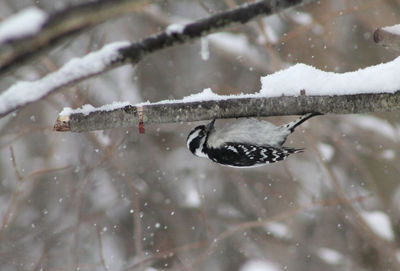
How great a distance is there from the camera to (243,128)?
15.8ft

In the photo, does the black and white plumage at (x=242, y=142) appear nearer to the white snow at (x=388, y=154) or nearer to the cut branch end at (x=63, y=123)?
the cut branch end at (x=63, y=123)

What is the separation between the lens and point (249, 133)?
4848 mm

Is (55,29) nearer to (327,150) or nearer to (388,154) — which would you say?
(388,154)

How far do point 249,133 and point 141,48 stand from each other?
316 centimetres

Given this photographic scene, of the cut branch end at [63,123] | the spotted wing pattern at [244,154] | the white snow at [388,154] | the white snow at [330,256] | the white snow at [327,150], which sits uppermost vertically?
the cut branch end at [63,123]

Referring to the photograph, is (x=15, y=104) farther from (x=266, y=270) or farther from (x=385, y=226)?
(x=266, y=270)

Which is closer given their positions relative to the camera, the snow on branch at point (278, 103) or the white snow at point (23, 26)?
the white snow at point (23, 26)

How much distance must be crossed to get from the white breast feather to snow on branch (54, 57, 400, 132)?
135 cm

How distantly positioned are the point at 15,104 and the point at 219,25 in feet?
2.52

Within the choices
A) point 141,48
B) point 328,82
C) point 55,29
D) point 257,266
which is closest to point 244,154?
point 328,82

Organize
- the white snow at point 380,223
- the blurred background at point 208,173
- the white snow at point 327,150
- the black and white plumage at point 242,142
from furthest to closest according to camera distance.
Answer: the white snow at point 327,150, the white snow at point 380,223, the blurred background at point 208,173, the black and white plumage at point 242,142

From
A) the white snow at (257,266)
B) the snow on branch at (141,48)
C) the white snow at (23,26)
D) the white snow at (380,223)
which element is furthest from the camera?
the white snow at (257,266)

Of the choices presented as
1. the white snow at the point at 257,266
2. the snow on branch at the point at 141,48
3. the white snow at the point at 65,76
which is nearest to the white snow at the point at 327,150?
the white snow at the point at 257,266

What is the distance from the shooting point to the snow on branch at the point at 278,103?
10.9 feet
